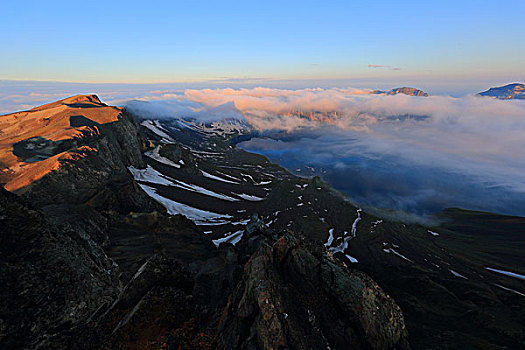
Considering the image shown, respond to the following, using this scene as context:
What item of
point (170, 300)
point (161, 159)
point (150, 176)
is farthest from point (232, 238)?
point (161, 159)

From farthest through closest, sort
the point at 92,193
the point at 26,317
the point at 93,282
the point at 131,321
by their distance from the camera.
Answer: the point at 92,193, the point at 93,282, the point at 131,321, the point at 26,317

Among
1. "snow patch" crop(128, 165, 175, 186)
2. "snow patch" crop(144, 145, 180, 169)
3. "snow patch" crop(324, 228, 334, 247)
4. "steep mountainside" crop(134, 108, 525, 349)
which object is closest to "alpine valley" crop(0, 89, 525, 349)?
"steep mountainside" crop(134, 108, 525, 349)

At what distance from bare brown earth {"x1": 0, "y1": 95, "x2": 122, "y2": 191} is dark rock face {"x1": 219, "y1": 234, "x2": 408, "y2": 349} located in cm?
8450

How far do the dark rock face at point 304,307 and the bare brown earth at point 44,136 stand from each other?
84505mm

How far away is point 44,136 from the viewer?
108312 millimetres

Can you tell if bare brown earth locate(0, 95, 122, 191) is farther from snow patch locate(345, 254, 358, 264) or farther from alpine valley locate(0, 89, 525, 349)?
snow patch locate(345, 254, 358, 264)

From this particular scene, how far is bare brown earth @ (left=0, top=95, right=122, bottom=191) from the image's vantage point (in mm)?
77250

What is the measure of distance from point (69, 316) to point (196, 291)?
725 inches

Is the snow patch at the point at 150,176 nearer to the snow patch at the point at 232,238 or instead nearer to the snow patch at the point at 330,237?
the snow patch at the point at 232,238

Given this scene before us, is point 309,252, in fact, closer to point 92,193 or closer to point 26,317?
point 26,317

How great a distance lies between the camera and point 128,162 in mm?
155250

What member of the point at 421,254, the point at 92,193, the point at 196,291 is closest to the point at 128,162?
the point at 92,193

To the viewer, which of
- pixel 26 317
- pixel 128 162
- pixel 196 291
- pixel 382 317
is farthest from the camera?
pixel 128 162

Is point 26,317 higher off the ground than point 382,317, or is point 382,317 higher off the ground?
point 26,317
